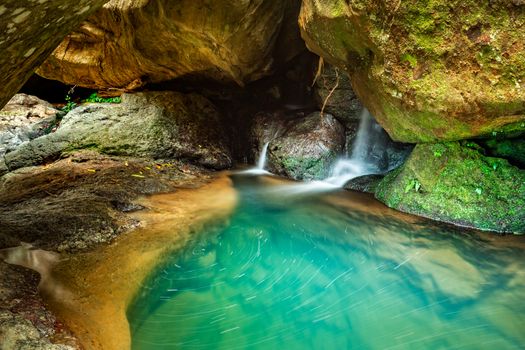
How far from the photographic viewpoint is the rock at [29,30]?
2.69m

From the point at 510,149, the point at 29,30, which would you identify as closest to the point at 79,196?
the point at 29,30

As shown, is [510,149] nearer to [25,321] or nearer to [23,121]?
[25,321]

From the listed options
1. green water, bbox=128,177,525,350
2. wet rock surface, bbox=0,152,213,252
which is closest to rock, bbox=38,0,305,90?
wet rock surface, bbox=0,152,213,252

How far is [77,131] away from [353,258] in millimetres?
7115

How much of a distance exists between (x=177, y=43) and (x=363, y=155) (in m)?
5.21

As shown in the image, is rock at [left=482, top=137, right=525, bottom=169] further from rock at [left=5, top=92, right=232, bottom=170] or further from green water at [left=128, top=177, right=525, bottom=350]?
rock at [left=5, top=92, right=232, bottom=170]

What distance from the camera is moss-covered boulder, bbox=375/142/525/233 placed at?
16.6 feet

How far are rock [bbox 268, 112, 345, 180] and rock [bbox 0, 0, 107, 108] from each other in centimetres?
556

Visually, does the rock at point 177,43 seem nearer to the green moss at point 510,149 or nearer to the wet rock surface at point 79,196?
the wet rock surface at point 79,196

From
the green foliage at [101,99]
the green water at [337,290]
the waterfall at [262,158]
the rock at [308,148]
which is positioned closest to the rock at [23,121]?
the green foliage at [101,99]

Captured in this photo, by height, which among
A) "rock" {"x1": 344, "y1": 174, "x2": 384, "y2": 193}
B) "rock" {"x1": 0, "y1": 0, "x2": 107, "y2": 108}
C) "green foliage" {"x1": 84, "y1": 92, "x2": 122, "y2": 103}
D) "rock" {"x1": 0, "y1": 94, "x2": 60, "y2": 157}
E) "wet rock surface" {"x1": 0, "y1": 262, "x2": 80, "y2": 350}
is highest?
"rock" {"x1": 0, "y1": 0, "x2": 107, "y2": 108}

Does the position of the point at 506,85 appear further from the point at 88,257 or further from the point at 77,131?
the point at 77,131

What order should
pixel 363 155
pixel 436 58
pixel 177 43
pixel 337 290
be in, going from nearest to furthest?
1. pixel 337 290
2. pixel 436 58
3. pixel 177 43
4. pixel 363 155

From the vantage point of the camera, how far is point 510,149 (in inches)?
210
